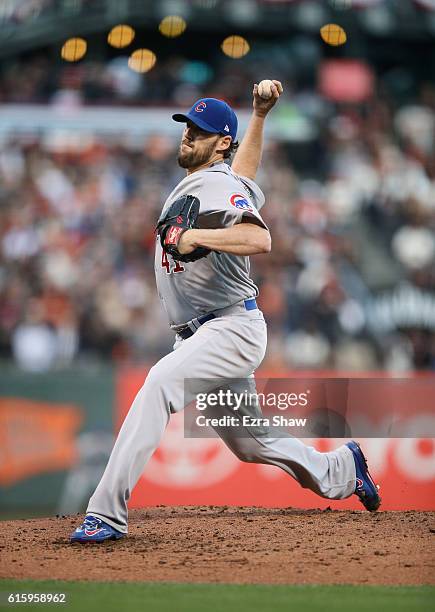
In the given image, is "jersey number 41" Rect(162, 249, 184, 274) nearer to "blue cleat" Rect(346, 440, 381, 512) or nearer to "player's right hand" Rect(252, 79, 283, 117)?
"player's right hand" Rect(252, 79, 283, 117)

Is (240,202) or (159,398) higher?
(240,202)

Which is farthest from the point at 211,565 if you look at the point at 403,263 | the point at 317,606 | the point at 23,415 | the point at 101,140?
the point at 101,140

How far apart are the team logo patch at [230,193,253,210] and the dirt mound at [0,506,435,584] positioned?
4.59 feet

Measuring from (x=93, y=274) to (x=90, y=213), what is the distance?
1.29 meters

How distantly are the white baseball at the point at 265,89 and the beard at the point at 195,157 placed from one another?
19.9 inches

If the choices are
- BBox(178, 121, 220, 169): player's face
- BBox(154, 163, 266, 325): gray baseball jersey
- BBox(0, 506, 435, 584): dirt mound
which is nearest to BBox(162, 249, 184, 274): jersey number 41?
BBox(154, 163, 266, 325): gray baseball jersey

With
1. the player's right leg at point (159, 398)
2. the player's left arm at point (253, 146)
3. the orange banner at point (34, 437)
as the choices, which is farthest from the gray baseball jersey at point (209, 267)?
the orange banner at point (34, 437)

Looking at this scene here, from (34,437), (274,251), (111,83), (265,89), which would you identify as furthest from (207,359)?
(111,83)

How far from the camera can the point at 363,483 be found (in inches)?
191

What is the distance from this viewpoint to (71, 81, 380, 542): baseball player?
411 cm

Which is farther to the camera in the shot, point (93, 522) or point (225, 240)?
point (93, 522)

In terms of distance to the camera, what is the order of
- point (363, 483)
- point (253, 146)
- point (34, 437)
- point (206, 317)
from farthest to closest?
point (34, 437)
point (253, 146)
point (363, 483)
point (206, 317)

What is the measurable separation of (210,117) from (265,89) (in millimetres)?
527

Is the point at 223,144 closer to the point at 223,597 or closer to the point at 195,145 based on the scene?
the point at 195,145
